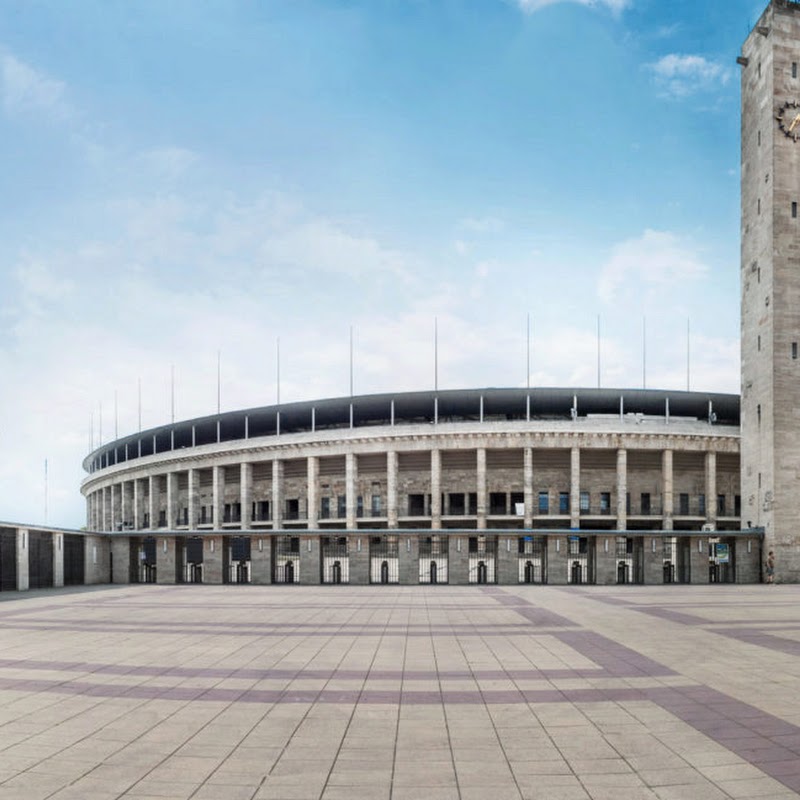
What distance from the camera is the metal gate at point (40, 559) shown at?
109ft

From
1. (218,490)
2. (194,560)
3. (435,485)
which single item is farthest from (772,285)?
(218,490)

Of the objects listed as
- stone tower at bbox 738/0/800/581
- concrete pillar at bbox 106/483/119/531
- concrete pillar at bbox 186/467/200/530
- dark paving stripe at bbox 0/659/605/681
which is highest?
stone tower at bbox 738/0/800/581

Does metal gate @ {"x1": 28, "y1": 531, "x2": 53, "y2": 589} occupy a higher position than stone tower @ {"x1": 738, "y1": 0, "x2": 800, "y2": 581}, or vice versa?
stone tower @ {"x1": 738, "y1": 0, "x2": 800, "y2": 581}

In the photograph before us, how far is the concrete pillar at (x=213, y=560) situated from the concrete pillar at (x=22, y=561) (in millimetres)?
8316

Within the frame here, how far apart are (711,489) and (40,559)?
56.7 meters

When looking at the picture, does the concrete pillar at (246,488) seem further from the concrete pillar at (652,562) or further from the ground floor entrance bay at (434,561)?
the concrete pillar at (652,562)

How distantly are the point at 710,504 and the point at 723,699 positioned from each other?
2360 inches

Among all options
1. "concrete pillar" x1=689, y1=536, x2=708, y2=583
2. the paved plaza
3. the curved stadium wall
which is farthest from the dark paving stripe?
the curved stadium wall

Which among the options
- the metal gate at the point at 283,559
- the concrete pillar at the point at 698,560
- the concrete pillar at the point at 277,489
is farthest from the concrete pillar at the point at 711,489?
the metal gate at the point at 283,559

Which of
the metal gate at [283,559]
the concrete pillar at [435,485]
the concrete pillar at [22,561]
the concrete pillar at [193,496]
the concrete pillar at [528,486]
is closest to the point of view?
the concrete pillar at [22,561]

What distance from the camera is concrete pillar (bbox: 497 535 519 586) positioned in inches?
1379

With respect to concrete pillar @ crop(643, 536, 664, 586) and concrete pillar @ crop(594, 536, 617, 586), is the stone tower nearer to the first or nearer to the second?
concrete pillar @ crop(643, 536, 664, 586)

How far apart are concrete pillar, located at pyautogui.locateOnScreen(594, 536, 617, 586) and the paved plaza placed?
14161 millimetres

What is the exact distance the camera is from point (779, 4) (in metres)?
42.7
